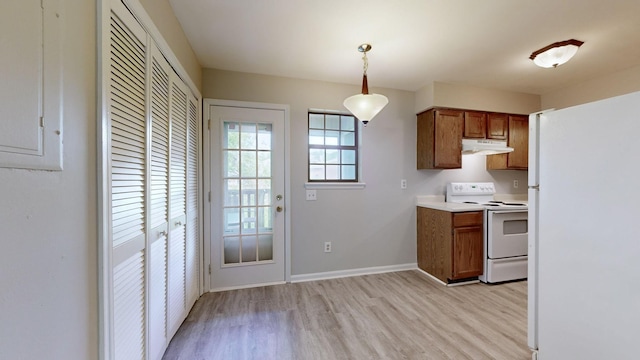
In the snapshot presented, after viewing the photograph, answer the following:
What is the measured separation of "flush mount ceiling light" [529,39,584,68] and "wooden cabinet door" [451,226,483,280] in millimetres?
1765

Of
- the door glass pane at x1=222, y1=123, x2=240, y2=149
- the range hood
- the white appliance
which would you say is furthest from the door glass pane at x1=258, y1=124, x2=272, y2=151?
the white appliance

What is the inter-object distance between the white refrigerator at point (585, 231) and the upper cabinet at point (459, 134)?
5.21 feet

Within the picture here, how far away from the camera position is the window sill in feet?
9.53

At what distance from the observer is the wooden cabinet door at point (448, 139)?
3.04 metres

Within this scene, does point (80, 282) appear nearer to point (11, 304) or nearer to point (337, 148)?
point (11, 304)

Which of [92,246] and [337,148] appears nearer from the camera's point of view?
[92,246]

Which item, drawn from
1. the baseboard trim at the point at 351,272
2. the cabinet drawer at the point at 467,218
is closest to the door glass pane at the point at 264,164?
the baseboard trim at the point at 351,272

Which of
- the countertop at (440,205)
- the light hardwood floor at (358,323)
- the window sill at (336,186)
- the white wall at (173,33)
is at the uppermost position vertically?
the white wall at (173,33)

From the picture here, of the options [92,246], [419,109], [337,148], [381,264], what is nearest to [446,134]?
[419,109]

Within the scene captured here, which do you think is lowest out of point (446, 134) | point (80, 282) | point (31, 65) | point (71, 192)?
point (80, 282)

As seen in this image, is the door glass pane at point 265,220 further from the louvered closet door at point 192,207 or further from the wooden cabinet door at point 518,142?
the wooden cabinet door at point 518,142

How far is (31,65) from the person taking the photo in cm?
62

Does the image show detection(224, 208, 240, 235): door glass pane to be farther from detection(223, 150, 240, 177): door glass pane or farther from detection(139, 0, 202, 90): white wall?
detection(139, 0, 202, 90): white wall

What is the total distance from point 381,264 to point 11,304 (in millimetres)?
3104
